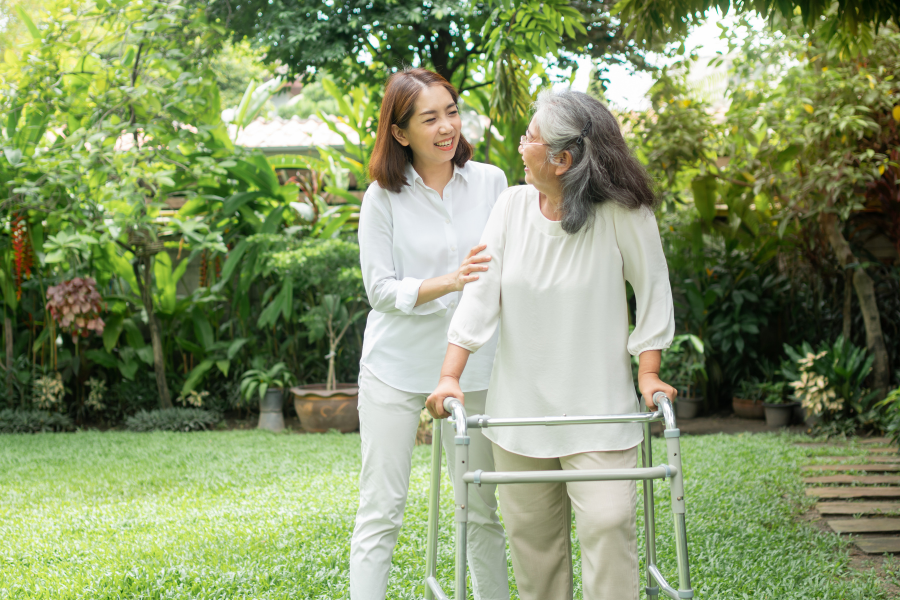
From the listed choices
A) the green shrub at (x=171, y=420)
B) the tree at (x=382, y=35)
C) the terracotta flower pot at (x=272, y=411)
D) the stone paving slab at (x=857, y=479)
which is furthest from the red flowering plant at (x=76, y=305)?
the stone paving slab at (x=857, y=479)

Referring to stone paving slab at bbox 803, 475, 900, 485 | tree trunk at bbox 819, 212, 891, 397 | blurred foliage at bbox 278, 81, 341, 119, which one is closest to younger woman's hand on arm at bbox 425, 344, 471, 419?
stone paving slab at bbox 803, 475, 900, 485

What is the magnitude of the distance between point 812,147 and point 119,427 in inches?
235

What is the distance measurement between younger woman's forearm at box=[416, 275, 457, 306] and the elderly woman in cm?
10

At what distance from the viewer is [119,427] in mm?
6379

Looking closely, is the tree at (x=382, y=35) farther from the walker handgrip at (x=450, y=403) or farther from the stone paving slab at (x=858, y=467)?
the walker handgrip at (x=450, y=403)

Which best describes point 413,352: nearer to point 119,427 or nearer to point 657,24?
point 657,24

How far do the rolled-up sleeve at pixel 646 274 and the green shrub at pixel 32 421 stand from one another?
18.9 feet

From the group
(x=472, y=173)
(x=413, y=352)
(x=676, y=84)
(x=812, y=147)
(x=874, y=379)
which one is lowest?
(x=874, y=379)

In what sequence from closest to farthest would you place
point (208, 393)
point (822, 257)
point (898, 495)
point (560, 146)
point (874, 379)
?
point (560, 146), point (898, 495), point (874, 379), point (822, 257), point (208, 393)

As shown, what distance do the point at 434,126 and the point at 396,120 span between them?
0.12m

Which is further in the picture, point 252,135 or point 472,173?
point 252,135

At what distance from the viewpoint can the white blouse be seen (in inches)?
68.1

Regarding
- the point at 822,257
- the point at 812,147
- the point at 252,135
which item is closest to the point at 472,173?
the point at 812,147

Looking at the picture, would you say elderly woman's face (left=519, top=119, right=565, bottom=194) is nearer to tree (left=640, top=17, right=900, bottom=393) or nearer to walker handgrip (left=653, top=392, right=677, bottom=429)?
walker handgrip (left=653, top=392, right=677, bottom=429)
